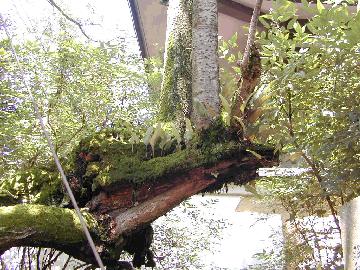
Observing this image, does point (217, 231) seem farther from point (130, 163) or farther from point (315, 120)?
point (130, 163)

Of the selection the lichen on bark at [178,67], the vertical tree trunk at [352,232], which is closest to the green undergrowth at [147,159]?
the lichen on bark at [178,67]

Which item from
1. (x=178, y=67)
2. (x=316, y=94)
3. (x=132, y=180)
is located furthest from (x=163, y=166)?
(x=316, y=94)

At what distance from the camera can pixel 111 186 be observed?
2.76 m

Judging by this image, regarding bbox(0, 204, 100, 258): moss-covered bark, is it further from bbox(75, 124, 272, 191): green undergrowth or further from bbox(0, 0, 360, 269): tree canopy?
bbox(75, 124, 272, 191): green undergrowth

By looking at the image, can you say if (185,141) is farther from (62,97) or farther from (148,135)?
(62,97)

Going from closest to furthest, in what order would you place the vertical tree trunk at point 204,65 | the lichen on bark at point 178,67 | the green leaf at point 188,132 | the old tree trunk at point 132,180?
the old tree trunk at point 132,180
the green leaf at point 188,132
the vertical tree trunk at point 204,65
the lichen on bark at point 178,67

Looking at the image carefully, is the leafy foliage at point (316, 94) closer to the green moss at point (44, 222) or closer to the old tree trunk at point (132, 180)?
the old tree trunk at point (132, 180)

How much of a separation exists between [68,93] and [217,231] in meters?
3.66

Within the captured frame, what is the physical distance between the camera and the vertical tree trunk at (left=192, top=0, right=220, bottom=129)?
2.98m

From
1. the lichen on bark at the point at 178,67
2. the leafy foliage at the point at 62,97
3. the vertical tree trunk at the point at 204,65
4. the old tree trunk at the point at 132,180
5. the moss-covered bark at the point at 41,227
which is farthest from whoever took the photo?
the leafy foliage at the point at 62,97

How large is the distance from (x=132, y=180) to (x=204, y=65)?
1.10 metres

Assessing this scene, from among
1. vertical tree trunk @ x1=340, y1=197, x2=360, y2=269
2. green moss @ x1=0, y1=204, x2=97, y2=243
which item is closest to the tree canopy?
green moss @ x1=0, y1=204, x2=97, y2=243

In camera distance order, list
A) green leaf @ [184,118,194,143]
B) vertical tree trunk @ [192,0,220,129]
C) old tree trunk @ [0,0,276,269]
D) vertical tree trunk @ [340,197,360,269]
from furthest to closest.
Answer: vertical tree trunk @ [192,0,220,129], green leaf @ [184,118,194,143], vertical tree trunk @ [340,197,360,269], old tree trunk @ [0,0,276,269]

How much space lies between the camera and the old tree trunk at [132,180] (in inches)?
98.8
